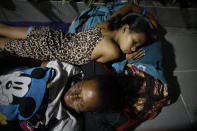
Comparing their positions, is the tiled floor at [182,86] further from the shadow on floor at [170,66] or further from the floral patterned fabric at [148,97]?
the floral patterned fabric at [148,97]

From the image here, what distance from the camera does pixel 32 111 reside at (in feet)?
2.59

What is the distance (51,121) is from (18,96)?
0.30 meters

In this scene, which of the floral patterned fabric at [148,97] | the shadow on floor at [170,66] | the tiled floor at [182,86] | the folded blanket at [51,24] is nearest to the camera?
the floral patterned fabric at [148,97]

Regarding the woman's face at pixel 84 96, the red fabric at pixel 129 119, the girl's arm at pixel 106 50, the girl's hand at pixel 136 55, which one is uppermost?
the girl's arm at pixel 106 50

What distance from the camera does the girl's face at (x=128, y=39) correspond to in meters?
0.96

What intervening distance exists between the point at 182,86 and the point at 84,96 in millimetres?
1169

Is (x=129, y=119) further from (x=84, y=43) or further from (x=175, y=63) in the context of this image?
(x=175, y=63)

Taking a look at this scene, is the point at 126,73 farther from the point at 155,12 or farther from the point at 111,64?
the point at 155,12

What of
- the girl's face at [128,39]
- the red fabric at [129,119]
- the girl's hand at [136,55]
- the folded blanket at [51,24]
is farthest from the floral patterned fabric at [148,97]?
the folded blanket at [51,24]

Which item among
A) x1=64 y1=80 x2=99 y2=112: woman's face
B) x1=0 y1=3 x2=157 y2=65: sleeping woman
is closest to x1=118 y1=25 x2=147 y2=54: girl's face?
x1=0 y1=3 x2=157 y2=65: sleeping woman

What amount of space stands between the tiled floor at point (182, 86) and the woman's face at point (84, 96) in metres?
0.63

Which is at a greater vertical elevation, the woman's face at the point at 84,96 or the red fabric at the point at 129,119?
the woman's face at the point at 84,96

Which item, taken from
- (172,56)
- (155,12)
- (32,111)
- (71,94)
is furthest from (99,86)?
(155,12)

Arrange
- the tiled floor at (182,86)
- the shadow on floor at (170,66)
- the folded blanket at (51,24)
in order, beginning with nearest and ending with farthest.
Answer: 1. the tiled floor at (182,86)
2. the shadow on floor at (170,66)
3. the folded blanket at (51,24)
